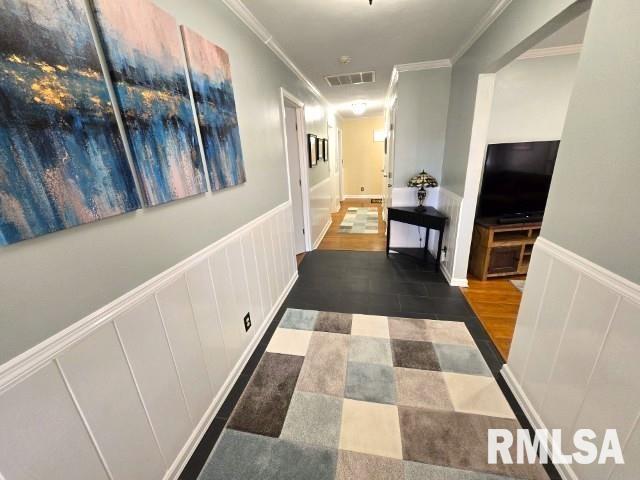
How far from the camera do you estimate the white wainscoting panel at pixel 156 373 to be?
0.98 m

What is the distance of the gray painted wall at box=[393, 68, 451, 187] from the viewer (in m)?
3.00

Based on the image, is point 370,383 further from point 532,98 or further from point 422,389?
point 532,98

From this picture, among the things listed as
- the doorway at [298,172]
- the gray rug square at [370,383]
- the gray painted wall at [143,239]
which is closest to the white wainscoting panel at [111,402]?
the gray painted wall at [143,239]

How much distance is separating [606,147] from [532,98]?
2.38m

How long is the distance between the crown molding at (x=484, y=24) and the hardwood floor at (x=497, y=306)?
231 centimetres

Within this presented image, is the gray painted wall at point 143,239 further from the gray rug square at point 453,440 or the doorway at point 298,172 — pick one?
the gray rug square at point 453,440

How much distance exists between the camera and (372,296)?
261cm

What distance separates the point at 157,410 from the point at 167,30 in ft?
5.43

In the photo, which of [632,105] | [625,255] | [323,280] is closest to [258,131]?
[323,280]

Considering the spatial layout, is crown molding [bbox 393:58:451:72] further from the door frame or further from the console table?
the console table

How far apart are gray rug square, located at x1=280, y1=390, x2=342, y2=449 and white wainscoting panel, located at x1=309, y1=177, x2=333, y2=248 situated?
260cm

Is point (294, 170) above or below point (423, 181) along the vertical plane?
above

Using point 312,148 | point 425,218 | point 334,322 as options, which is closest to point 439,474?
point 334,322

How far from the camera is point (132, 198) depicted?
0.95m
